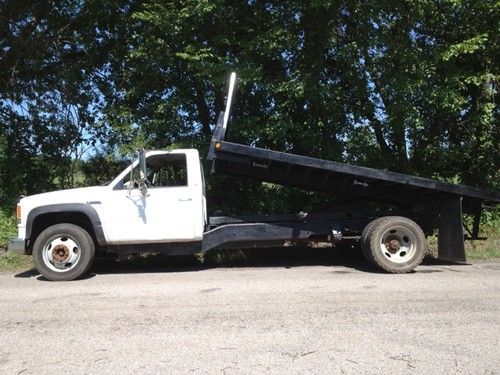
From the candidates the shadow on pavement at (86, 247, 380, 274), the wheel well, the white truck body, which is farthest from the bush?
the white truck body

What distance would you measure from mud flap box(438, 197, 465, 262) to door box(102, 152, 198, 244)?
411cm

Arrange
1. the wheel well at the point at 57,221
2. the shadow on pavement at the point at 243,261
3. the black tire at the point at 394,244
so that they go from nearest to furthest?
the black tire at the point at 394,244
the wheel well at the point at 57,221
the shadow on pavement at the point at 243,261

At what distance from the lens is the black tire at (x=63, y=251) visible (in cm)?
807

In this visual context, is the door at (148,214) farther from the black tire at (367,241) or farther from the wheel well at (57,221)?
the black tire at (367,241)

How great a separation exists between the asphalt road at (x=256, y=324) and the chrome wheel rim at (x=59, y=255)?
345mm

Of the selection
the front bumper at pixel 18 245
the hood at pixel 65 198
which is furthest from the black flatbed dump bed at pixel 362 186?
the front bumper at pixel 18 245

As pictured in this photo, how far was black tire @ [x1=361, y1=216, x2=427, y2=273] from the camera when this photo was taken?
26.9 feet

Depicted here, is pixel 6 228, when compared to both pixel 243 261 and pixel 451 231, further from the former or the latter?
pixel 451 231

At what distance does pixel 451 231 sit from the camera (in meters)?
8.53

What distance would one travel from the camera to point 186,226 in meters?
8.23

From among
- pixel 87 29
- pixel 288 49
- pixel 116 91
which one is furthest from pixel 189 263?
pixel 87 29

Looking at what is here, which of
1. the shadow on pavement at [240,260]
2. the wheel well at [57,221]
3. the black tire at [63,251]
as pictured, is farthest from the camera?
the shadow on pavement at [240,260]

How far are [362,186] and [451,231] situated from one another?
1.59m

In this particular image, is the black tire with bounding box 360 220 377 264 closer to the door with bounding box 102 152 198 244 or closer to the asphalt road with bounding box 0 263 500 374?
the asphalt road with bounding box 0 263 500 374
